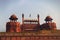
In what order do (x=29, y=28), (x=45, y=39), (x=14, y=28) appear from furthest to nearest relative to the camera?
1. (x=29, y=28)
2. (x=14, y=28)
3. (x=45, y=39)

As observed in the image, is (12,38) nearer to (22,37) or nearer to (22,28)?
(22,37)

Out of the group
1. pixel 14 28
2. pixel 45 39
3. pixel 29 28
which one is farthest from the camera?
pixel 29 28

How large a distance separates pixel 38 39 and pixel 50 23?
57.1 ft

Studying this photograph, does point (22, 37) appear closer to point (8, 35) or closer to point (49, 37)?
point (8, 35)

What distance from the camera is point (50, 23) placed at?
29.2 m

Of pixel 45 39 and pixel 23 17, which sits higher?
pixel 23 17

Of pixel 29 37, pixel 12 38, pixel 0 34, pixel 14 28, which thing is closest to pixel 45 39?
pixel 29 37

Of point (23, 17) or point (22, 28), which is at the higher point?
point (23, 17)

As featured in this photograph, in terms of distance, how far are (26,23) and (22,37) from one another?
59.4ft

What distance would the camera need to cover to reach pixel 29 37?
12.1 meters

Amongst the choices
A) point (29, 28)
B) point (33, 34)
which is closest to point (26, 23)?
point (29, 28)

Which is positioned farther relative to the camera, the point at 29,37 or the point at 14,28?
the point at 14,28

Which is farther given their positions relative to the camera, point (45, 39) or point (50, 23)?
point (50, 23)

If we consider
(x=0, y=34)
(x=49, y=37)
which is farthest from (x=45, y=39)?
(x=0, y=34)
